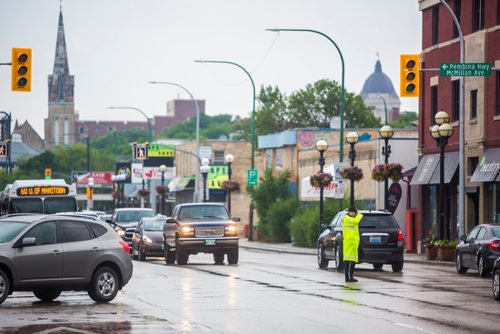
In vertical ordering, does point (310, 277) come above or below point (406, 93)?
below

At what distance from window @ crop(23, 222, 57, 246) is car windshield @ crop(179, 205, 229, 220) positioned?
1709 cm

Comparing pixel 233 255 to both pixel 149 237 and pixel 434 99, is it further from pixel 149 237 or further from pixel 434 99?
pixel 434 99

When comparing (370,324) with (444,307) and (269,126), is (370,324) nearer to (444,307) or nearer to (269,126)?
(444,307)

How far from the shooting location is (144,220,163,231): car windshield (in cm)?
4562

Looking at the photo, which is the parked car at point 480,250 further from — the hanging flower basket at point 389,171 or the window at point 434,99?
the window at point 434,99

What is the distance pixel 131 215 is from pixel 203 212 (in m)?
12.2

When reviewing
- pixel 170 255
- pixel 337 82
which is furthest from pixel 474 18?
pixel 337 82

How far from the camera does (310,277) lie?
31.6 m

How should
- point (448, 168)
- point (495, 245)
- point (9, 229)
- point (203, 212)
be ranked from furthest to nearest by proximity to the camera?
point (448, 168) → point (203, 212) → point (495, 245) → point (9, 229)

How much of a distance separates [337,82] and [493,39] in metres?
81.1

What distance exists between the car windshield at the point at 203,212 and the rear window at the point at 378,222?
678 centimetres

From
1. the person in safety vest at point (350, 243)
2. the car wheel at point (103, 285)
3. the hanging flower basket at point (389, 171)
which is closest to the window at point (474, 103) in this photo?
the hanging flower basket at point (389, 171)

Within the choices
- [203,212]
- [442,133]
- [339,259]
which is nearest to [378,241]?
[339,259]

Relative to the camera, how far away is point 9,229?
23016 millimetres
